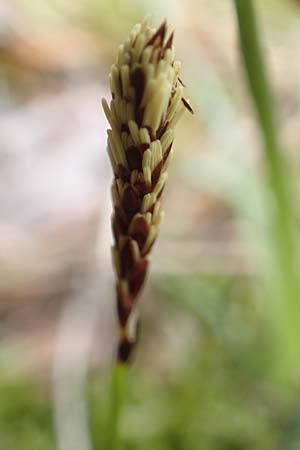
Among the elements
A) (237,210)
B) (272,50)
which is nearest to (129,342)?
(237,210)

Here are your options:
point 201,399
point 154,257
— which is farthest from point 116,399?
point 154,257

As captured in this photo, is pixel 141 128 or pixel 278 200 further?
pixel 278 200

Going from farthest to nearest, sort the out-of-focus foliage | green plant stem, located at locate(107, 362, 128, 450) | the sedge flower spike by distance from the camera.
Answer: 1. the out-of-focus foliage
2. green plant stem, located at locate(107, 362, 128, 450)
3. the sedge flower spike

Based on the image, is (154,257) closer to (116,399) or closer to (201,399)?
(201,399)

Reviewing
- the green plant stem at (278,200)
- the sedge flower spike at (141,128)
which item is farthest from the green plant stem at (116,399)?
the green plant stem at (278,200)

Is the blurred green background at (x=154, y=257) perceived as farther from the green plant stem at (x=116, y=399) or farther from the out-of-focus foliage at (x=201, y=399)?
the green plant stem at (x=116, y=399)

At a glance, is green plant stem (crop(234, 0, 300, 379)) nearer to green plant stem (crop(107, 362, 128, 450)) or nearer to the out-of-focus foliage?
the out-of-focus foliage

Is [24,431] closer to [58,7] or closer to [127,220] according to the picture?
[127,220]

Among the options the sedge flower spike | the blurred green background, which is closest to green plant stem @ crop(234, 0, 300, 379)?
the blurred green background
